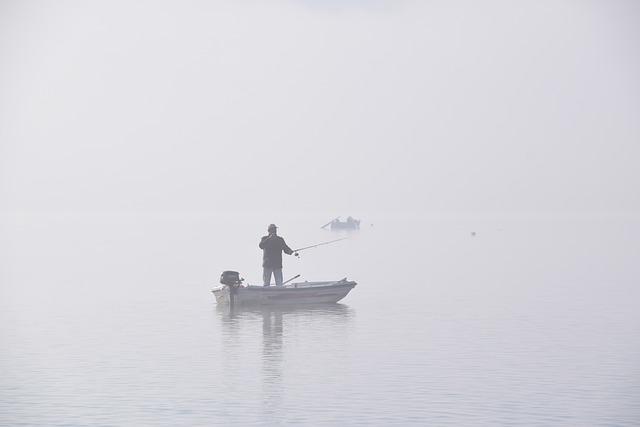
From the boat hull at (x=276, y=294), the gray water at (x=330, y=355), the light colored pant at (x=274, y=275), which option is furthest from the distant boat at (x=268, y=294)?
the gray water at (x=330, y=355)

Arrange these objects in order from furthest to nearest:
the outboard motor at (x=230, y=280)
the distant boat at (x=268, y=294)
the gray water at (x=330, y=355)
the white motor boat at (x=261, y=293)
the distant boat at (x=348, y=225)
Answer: the distant boat at (x=348, y=225), the distant boat at (x=268, y=294), the white motor boat at (x=261, y=293), the outboard motor at (x=230, y=280), the gray water at (x=330, y=355)

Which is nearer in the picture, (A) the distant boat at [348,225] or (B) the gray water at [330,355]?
(B) the gray water at [330,355]

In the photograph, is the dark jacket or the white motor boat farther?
the white motor boat

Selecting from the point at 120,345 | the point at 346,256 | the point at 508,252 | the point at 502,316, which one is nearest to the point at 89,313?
the point at 120,345

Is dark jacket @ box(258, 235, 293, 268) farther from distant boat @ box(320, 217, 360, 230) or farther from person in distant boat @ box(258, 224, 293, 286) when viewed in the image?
distant boat @ box(320, 217, 360, 230)

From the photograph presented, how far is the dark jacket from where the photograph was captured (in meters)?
39.8

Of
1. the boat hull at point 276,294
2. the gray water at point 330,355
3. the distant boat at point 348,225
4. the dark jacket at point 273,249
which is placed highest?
the distant boat at point 348,225

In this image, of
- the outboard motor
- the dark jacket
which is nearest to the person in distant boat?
the dark jacket

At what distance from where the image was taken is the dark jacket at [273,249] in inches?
1565

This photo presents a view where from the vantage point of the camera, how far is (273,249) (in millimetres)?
39938

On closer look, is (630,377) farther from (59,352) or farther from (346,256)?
(346,256)

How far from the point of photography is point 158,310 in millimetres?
42469

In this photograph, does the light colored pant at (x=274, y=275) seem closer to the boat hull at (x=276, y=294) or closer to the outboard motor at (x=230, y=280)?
the boat hull at (x=276, y=294)

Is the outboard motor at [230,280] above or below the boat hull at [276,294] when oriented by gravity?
above
